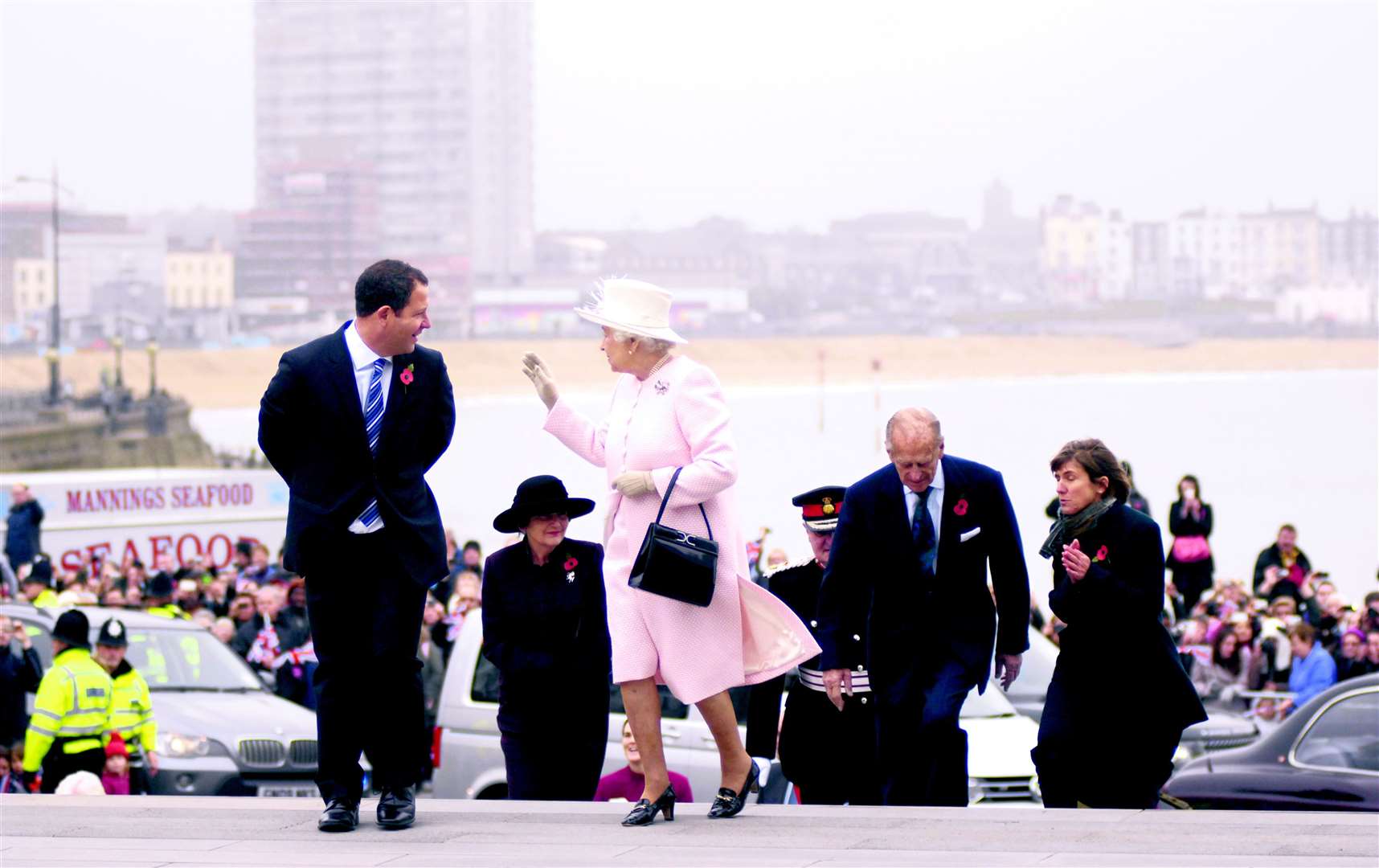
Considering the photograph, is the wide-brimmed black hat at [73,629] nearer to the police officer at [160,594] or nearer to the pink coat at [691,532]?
the pink coat at [691,532]

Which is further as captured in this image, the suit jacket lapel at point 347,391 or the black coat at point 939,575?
the black coat at point 939,575

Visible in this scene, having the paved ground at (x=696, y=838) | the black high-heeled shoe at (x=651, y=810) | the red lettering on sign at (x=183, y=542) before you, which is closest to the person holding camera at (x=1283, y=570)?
the paved ground at (x=696, y=838)

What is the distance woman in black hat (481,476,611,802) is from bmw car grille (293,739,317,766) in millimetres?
5253

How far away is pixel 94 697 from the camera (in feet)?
34.5

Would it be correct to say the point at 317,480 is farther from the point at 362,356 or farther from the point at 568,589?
the point at 568,589

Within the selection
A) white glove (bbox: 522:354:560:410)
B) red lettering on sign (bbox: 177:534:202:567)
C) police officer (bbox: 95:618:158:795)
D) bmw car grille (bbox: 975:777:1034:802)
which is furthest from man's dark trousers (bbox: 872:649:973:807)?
red lettering on sign (bbox: 177:534:202:567)

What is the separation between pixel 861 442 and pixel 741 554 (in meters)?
156

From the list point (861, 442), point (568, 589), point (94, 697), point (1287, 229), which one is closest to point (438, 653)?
point (94, 697)

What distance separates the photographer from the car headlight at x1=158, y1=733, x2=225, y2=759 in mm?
11914

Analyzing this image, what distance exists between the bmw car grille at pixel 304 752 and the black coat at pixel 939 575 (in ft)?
21.5

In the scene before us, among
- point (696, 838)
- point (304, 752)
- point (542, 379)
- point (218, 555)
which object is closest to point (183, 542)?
point (218, 555)

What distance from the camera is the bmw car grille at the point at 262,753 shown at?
39.7 ft

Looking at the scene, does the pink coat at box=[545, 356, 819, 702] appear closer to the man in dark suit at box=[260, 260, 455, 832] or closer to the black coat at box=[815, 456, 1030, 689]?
the black coat at box=[815, 456, 1030, 689]

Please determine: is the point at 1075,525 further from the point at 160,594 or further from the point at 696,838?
the point at 160,594
